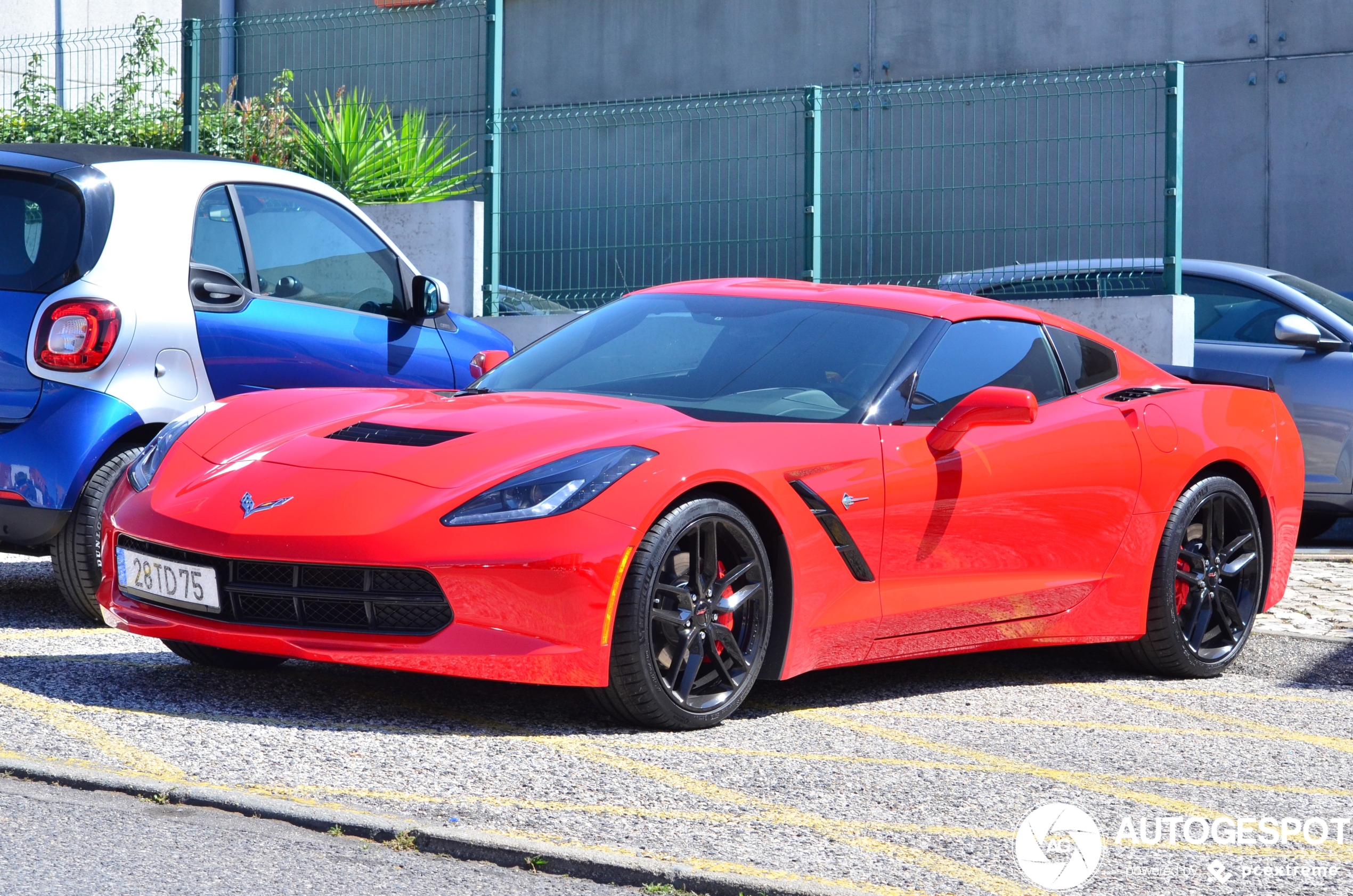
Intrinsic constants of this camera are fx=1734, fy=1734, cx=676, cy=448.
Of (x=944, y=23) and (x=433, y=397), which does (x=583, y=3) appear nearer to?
(x=944, y=23)

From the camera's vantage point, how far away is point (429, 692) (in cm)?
504

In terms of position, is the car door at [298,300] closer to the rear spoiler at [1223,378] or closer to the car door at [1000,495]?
the car door at [1000,495]

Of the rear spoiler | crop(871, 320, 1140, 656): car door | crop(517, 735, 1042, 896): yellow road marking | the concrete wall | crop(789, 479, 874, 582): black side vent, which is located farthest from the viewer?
the concrete wall

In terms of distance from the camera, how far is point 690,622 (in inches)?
181

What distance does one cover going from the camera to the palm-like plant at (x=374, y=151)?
42.4 feet

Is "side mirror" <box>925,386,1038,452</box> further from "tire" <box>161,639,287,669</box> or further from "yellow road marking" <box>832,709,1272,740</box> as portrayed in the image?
"tire" <box>161,639,287,669</box>

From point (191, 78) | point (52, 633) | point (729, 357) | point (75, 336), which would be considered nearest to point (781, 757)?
point (729, 357)

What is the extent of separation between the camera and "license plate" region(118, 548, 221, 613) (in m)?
4.57

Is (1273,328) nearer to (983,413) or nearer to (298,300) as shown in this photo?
(983,413)

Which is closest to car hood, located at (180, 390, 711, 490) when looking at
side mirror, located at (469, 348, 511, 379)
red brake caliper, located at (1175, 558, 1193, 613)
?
side mirror, located at (469, 348, 511, 379)

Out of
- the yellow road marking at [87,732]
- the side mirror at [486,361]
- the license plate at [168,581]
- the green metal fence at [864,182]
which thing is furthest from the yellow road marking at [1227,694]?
the green metal fence at [864,182]

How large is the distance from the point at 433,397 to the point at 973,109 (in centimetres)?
666

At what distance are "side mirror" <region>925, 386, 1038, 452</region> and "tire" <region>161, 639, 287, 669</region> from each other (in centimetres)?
210

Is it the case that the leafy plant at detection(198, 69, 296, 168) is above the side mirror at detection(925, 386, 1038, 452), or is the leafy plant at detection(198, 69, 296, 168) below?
above
